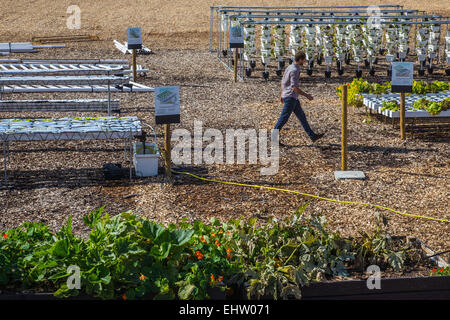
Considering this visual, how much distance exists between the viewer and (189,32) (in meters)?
25.2

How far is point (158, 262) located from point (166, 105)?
152 inches

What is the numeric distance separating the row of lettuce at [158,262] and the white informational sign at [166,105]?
317 centimetres

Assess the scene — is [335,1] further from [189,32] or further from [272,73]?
[272,73]

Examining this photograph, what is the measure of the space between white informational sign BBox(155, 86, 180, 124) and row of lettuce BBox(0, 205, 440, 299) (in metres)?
3.17

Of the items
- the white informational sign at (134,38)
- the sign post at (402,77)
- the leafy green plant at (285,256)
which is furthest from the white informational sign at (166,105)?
the white informational sign at (134,38)

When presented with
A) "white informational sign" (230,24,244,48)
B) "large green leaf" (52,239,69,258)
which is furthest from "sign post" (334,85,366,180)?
"white informational sign" (230,24,244,48)

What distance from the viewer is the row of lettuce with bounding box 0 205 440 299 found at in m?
3.89

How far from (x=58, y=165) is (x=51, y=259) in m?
4.67

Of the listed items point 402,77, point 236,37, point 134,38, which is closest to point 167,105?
point 402,77

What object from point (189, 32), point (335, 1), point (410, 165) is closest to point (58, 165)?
point (410, 165)

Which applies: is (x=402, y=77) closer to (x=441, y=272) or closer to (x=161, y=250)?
(x=441, y=272)

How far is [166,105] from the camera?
7.64 m

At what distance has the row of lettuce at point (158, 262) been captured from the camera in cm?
389

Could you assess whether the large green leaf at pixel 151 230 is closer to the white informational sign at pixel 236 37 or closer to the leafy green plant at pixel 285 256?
the leafy green plant at pixel 285 256
